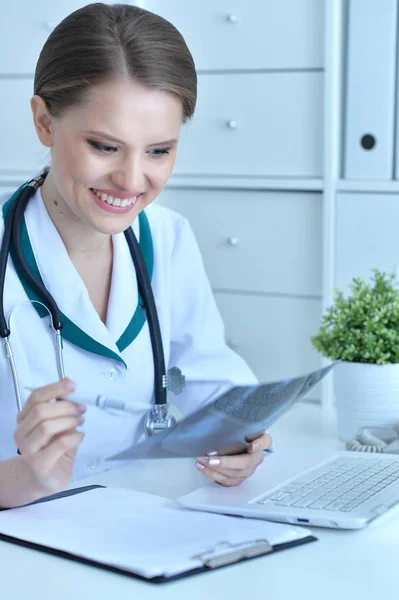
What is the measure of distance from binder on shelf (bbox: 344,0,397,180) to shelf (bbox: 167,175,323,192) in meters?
0.09

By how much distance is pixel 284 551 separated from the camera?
0.95 meters

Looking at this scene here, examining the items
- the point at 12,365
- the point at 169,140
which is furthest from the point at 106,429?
the point at 169,140

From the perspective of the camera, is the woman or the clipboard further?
the woman

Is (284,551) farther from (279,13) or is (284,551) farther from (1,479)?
(279,13)

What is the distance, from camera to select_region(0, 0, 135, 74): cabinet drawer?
2.11 metres

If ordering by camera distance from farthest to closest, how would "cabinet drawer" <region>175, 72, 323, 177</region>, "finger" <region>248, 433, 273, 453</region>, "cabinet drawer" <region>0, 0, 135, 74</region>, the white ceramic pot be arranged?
"cabinet drawer" <region>0, 0, 135, 74</region> → "cabinet drawer" <region>175, 72, 323, 177</region> → the white ceramic pot → "finger" <region>248, 433, 273, 453</region>

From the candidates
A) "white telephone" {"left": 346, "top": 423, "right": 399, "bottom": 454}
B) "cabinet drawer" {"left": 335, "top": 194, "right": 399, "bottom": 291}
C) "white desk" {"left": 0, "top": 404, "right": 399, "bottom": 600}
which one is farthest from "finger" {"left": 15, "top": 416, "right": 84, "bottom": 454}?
"cabinet drawer" {"left": 335, "top": 194, "right": 399, "bottom": 291}

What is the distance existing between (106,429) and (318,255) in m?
0.69

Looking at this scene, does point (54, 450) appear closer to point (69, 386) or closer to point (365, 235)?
point (69, 386)

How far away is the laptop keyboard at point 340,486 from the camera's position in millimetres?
1062

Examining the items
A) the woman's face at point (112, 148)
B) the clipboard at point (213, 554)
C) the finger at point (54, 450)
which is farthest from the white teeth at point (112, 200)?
the clipboard at point (213, 554)

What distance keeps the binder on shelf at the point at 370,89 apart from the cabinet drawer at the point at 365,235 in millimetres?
52

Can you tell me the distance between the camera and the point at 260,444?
1229 mm

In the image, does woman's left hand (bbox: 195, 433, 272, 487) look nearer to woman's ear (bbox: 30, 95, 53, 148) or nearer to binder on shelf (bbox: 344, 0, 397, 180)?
woman's ear (bbox: 30, 95, 53, 148)
